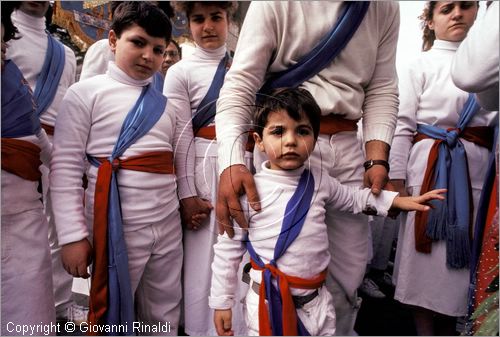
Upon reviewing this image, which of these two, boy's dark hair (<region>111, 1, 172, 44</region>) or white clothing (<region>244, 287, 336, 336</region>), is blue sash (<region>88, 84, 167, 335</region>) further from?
white clothing (<region>244, 287, 336, 336</region>)

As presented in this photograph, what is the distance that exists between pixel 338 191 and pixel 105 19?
137 cm

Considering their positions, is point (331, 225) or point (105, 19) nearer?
point (331, 225)

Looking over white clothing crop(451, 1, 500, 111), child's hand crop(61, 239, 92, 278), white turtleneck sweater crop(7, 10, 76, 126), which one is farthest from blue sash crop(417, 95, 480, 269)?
white turtleneck sweater crop(7, 10, 76, 126)

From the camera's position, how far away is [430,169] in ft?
6.16

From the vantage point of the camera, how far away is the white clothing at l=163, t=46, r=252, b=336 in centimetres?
149

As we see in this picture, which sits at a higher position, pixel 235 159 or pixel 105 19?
pixel 105 19

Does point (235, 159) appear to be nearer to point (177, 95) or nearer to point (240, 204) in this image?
point (240, 204)

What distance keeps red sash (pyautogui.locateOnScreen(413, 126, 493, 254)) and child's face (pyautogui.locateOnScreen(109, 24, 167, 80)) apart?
128cm

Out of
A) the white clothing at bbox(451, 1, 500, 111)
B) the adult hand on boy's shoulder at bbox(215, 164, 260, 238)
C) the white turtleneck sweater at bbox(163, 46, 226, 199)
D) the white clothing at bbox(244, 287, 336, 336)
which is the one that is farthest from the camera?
the white turtleneck sweater at bbox(163, 46, 226, 199)

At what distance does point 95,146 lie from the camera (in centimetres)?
152

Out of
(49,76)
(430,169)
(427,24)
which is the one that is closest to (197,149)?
(49,76)

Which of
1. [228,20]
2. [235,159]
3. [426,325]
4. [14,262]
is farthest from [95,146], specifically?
[426,325]

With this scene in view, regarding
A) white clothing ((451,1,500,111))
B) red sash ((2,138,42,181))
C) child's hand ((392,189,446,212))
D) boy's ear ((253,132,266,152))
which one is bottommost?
child's hand ((392,189,446,212))

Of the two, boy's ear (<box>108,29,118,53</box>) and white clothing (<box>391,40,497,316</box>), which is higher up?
boy's ear (<box>108,29,118,53</box>)
